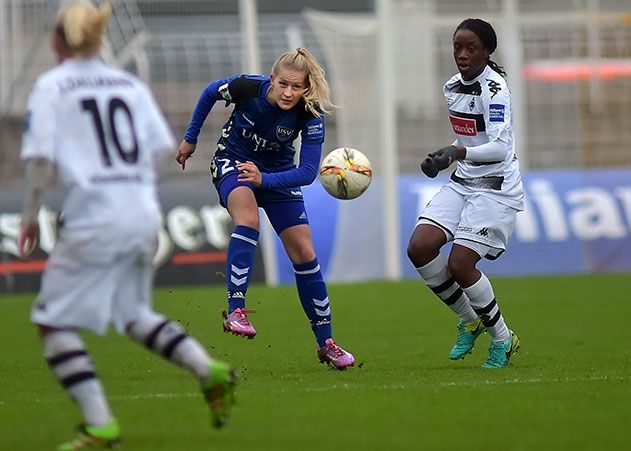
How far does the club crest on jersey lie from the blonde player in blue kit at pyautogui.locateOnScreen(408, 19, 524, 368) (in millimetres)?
1060

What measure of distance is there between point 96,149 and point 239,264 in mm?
3225

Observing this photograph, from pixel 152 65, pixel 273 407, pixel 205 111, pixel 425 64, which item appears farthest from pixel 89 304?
pixel 425 64

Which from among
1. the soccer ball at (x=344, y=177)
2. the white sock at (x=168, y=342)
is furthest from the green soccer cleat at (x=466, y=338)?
the white sock at (x=168, y=342)

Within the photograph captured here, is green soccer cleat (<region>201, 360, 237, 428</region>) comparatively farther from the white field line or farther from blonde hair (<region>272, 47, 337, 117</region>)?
blonde hair (<region>272, 47, 337, 117</region>)

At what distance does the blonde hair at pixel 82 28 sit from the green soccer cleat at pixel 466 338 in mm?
4212

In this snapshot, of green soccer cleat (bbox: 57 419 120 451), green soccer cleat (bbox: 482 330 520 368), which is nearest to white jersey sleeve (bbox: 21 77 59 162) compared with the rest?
green soccer cleat (bbox: 57 419 120 451)

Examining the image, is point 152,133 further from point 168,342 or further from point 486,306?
point 486,306

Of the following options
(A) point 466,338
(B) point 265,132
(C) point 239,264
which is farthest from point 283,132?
(A) point 466,338

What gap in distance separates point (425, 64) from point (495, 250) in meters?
10.8

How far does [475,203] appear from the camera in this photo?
31.2 ft

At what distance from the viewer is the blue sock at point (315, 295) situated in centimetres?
962

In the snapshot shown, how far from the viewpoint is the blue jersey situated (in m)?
9.25

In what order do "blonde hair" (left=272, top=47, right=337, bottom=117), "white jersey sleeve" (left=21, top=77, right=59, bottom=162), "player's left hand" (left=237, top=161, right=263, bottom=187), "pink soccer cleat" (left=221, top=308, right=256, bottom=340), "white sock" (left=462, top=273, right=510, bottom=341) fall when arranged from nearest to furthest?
"white jersey sleeve" (left=21, top=77, right=59, bottom=162), "player's left hand" (left=237, top=161, right=263, bottom=187), "pink soccer cleat" (left=221, top=308, right=256, bottom=340), "blonde hair" (left=272, top=47, right=337, bottom=117), "white sock" (left=462, top=273, right=510, bottom=341)

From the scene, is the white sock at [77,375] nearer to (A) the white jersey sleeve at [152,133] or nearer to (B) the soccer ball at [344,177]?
(A) the white jersey sleeve at [152,133]
